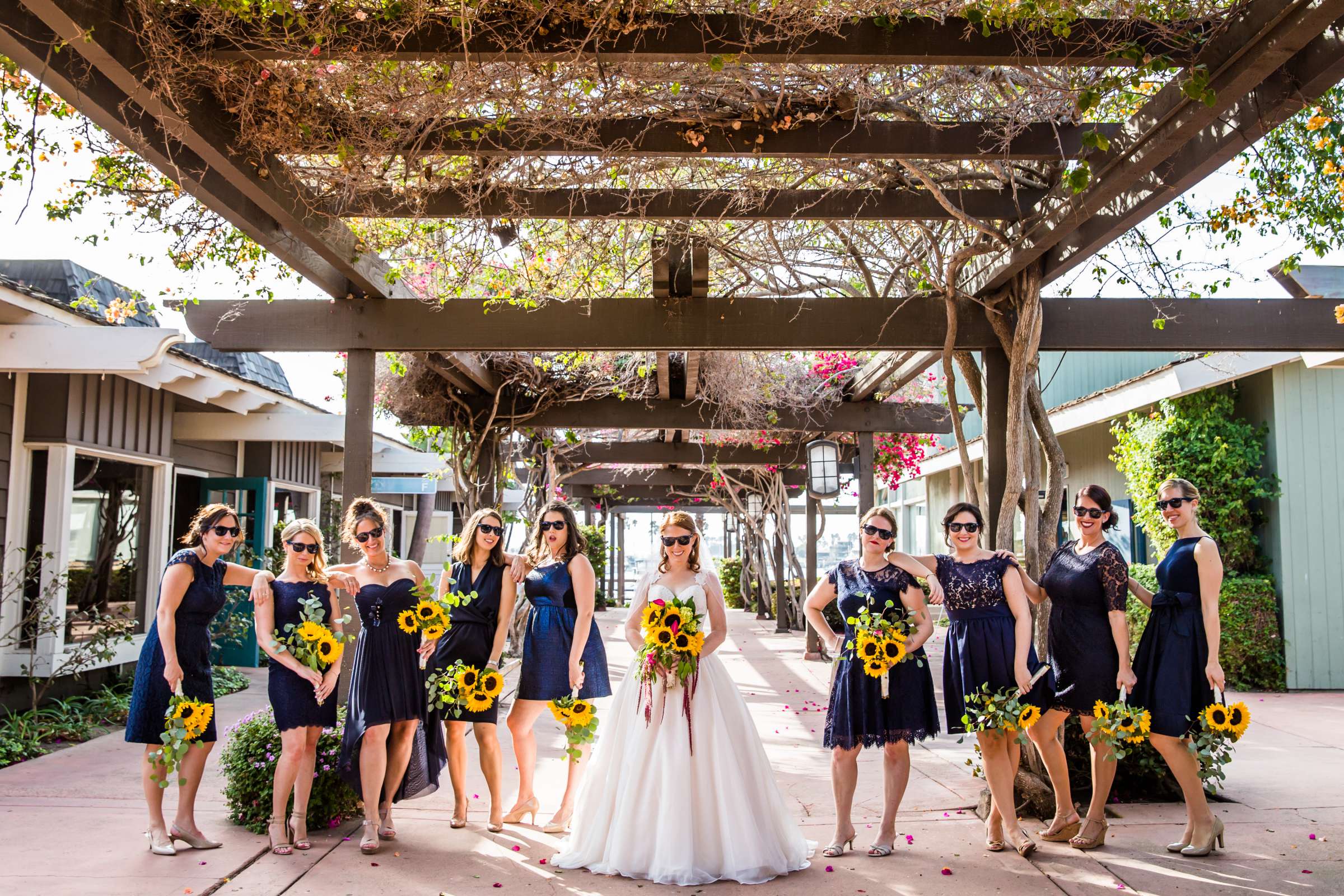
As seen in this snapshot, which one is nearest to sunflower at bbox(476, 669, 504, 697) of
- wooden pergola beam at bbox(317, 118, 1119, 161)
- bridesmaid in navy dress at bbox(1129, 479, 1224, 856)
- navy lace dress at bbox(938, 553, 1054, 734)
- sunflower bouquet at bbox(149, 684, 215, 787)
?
sunflower bouquet at bbox(149, 684, 215, 787)

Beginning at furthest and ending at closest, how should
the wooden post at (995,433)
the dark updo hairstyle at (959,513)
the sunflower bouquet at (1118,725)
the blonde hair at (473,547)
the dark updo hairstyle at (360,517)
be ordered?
1. the wooden post at (995,433)
2. the blonde hair at (473,547)
3. the dark updo hairstyle at (360,517)
4. the dark updo hairstyle at (959,513)
5. the sunflower bouquet at (1118,725)

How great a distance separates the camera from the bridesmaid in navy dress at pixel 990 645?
4332 millimetres

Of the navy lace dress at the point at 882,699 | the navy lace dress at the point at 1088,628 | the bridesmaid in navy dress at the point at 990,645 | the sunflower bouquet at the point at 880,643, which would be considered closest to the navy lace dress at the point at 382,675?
the navy lace dress at the point at 882,699

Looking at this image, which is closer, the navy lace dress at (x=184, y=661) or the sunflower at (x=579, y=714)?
the navy lace dress at (x=184, y=661)

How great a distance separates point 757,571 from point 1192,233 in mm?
14568

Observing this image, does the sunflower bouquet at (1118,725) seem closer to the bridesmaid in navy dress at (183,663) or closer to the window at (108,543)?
the bridesmaid in navy dress at (183,663)

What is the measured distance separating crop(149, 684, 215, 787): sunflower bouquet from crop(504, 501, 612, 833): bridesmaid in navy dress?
1.33 m

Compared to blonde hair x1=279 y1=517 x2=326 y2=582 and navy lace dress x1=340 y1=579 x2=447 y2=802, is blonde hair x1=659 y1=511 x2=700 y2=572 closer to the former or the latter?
navy lace dress x1=340 y1=579 x2=447 y2=802

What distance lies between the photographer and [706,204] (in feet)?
15.8

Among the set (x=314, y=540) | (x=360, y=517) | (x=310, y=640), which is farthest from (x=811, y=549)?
(x=310, y=640)

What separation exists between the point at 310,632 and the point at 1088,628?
3321 mm

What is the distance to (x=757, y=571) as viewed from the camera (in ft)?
63.4

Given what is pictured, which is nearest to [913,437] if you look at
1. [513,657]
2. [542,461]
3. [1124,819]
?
[542,461]

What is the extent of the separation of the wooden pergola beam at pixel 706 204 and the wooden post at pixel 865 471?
5607mm
